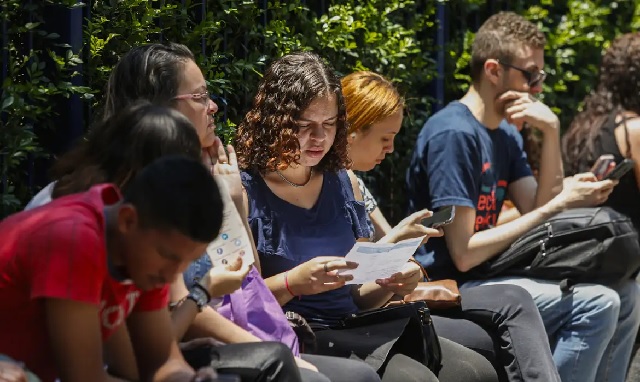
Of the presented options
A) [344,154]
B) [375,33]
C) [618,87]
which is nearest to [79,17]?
[344,154]

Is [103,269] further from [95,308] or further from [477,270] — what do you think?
[477,270]

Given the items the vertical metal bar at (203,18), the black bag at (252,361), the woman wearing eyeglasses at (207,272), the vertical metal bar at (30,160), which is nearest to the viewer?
the black bag at (252,361)

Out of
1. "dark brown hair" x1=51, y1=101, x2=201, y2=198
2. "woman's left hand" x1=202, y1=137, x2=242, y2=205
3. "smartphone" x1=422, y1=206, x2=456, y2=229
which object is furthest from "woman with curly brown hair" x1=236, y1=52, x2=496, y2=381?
"dark brown hair" x1=51, y1=101, x2=201, y2=198

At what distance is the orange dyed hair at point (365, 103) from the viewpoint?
4.94 meters

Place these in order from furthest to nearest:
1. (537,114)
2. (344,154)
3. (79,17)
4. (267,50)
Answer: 1. (537,114)
2. (267,50)
3. (344,154)
4. (79,17)

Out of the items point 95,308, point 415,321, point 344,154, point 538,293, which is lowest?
point 538,293

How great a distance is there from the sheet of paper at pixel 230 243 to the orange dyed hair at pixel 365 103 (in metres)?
1.34

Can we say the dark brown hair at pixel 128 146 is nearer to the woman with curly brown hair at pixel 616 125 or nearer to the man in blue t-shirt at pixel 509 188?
the man in blue t-shirt at pixel 509 188

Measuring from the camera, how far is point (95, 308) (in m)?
2.79

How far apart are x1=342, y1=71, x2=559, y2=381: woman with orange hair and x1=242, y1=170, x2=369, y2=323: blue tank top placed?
0.97 feet

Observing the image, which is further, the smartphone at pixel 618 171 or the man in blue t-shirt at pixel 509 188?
the smartphone at pixel 618 171

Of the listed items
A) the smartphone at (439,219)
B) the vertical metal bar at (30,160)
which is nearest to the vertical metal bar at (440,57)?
the smartphone at (439,219)

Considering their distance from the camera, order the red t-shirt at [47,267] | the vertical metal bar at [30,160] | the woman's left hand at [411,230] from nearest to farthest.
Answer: the red t-shirt at [47,267] < the vertical metal bar at [30,160] < the woman's left hand at [411,230]

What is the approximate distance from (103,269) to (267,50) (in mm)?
2463
